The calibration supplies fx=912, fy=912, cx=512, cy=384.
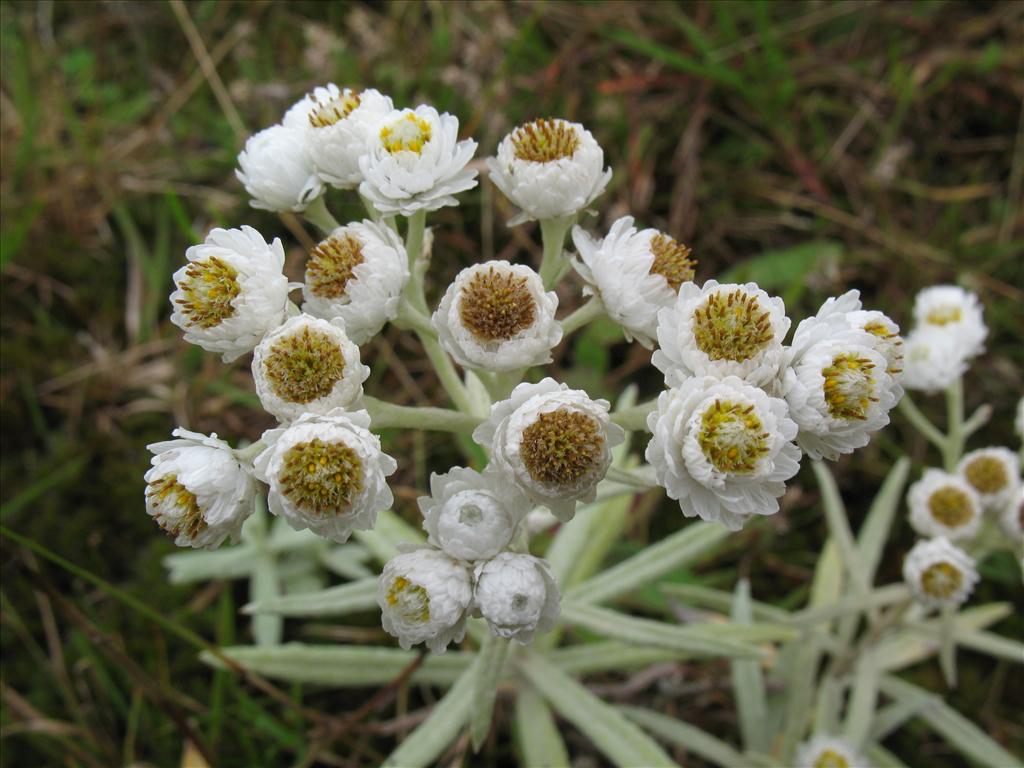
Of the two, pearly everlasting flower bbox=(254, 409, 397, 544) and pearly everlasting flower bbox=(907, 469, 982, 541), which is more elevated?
pearly everlasting flower bbox=(254, 409, 397, 544)

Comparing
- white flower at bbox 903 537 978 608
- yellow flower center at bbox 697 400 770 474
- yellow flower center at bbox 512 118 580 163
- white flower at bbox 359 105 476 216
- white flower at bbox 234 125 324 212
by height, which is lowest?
white flower at bbox 903 537 978 608

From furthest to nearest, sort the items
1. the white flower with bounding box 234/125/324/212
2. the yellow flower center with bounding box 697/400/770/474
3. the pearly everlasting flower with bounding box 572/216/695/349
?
the white flower with bounding box 234/125/324/212, the pearly everlasting flower with bounding box 572/216/695/349, the yellow flower center with bounding box 697/400/770/474

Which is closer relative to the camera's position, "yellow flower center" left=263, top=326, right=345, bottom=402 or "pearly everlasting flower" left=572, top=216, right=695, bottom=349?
"yellow flower center" left=263, top=326, right=345, bottom=402

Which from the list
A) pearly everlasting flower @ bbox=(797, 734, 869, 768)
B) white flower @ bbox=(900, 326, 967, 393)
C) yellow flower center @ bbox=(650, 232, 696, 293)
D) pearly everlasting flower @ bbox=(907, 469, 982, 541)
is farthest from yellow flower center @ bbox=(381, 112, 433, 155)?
pearly everlasting flower @ bbox=(797, 734, 869, 768)

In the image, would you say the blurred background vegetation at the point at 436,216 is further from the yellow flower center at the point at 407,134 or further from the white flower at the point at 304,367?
the white flower at the point at 304,367

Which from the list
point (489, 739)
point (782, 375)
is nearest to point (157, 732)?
point (489, 739)

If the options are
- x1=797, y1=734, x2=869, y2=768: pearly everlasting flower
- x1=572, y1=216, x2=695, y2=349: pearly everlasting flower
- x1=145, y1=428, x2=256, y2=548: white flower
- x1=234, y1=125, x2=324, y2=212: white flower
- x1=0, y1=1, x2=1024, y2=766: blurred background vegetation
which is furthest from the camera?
x1=0, y1=1, x2=1024, y2=766: blurred background vegetation

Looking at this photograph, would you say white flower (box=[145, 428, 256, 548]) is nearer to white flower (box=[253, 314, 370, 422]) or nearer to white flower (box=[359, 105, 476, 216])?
white flower (box=[253, 314, 370, 422])

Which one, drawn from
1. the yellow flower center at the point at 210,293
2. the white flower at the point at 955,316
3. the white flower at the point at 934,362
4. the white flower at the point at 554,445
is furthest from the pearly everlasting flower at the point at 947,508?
the yellow flower center at the point at 210,293

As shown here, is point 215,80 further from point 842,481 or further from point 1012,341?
point 1012,341
